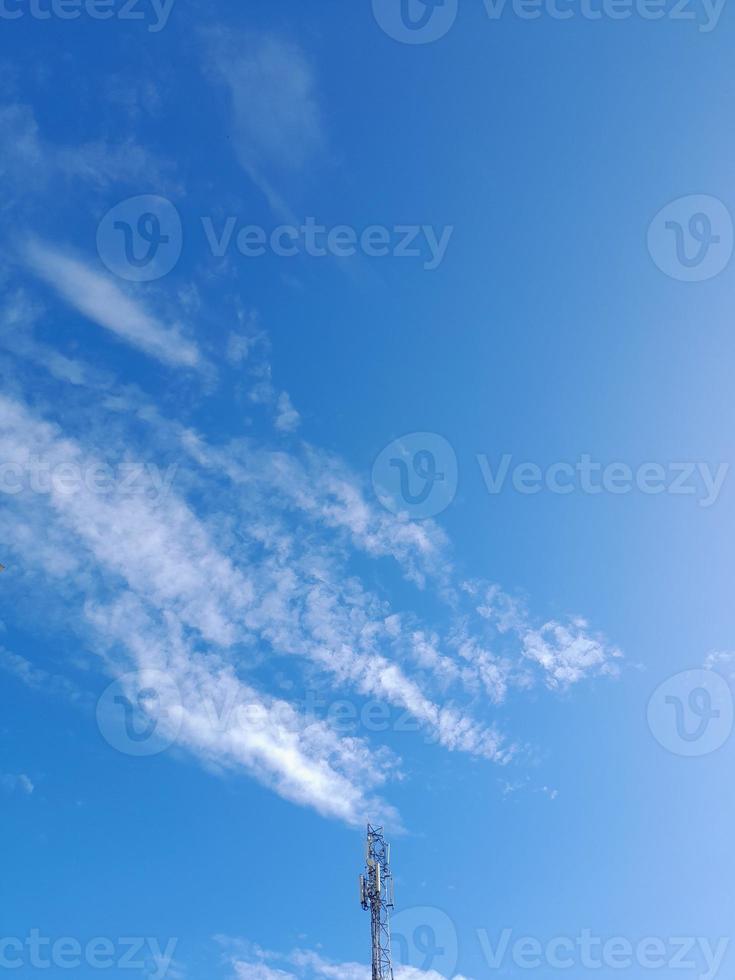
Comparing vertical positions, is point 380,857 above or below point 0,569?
below

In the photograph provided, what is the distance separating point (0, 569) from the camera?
50.3 meters

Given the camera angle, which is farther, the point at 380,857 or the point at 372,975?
the point at 380,857

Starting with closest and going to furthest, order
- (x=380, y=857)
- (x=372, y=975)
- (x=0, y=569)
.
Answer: (x=0, y=569) < (x=372, y=975) < (x=380, y=857)

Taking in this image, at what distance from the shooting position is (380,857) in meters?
65.2

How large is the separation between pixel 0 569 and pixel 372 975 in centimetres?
3820

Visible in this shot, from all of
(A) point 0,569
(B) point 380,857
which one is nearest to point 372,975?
(B) point 380,857

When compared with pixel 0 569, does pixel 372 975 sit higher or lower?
lower

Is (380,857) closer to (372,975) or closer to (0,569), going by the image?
(372,975)

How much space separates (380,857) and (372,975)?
8243 mm

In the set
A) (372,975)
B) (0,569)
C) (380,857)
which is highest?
(0,569)

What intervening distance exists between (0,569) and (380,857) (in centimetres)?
3630

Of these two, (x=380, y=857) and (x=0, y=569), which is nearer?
(x=0, y=569)

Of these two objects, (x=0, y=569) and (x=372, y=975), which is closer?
(x=0, y=569)

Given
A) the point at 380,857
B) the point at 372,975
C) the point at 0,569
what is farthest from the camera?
the point at 380,857
